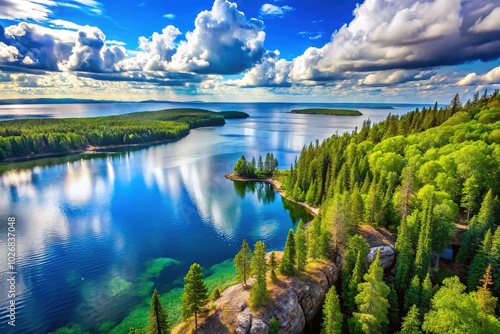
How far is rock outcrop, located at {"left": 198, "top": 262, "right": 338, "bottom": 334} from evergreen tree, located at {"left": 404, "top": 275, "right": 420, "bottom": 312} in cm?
975

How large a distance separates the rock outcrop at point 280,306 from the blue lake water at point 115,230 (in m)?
16.6

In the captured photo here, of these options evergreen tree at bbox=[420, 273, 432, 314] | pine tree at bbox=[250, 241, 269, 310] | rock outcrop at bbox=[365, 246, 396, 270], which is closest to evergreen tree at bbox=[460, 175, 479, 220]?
rock outcrop at bbox=[365, 246, 396, 270]

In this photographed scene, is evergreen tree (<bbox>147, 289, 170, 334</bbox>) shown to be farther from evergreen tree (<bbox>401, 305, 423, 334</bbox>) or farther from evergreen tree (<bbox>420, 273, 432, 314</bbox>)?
evergreen tree (<bbox>420, 273, 432, 314</bbox>)

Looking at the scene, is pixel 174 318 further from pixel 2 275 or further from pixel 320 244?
pixel 2 275

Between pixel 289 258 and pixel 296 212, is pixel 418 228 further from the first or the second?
pixel 296 212

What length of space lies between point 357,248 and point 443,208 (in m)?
15.9

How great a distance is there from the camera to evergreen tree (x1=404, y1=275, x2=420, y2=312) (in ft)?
122

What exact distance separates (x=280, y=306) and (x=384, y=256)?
19.3m

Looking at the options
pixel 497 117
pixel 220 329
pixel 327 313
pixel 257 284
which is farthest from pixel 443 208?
pixel 497 117

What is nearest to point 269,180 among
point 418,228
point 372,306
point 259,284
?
point 418,228

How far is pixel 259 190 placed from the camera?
349 ft

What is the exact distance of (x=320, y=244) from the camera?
147 feet

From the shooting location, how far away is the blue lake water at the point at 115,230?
45.5 m

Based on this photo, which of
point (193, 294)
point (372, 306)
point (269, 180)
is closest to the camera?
point (193, 294)
